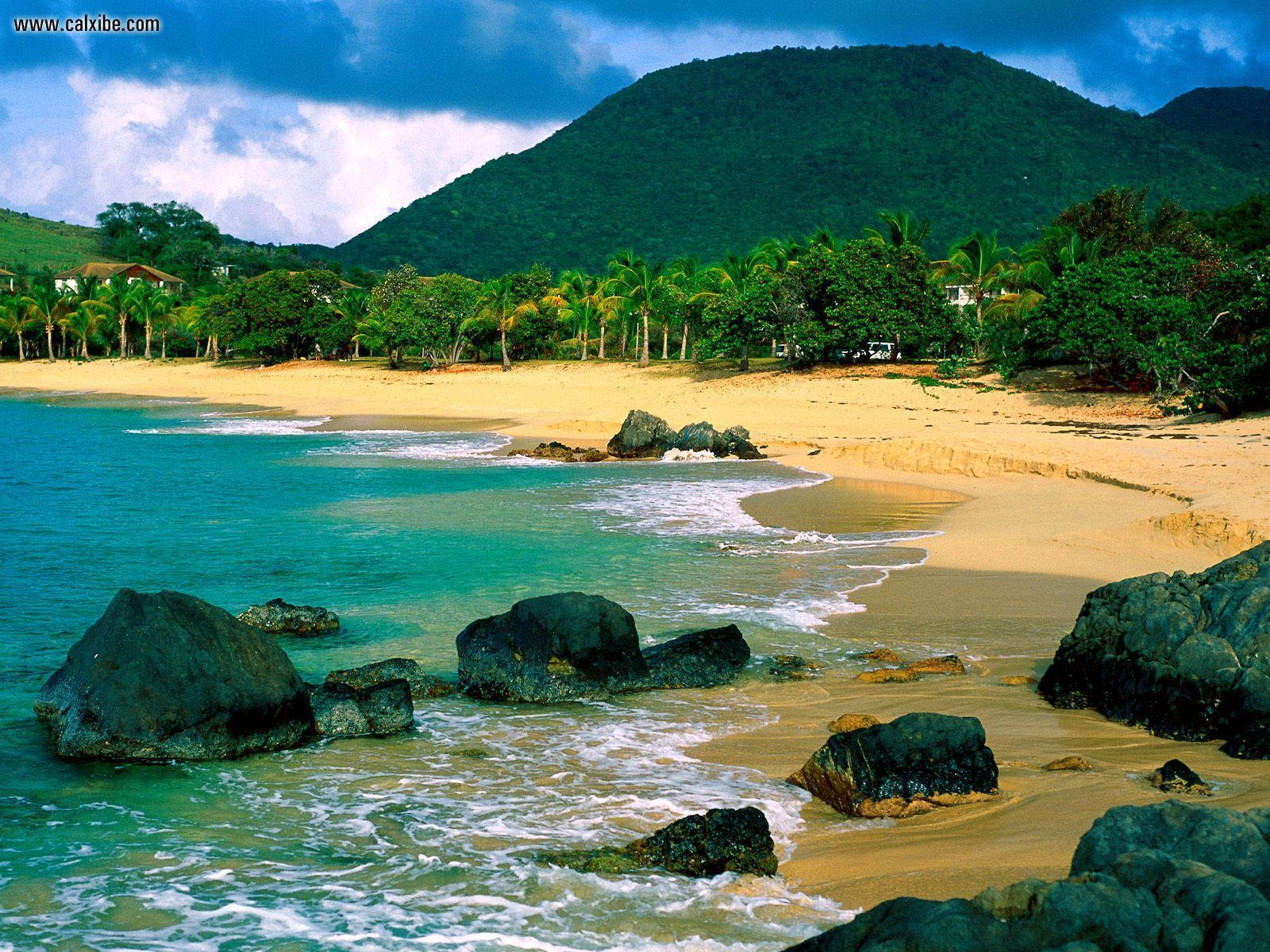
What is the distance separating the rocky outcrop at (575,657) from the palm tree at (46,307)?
78.8 m

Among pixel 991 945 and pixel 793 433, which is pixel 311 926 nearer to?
pixel 991 945

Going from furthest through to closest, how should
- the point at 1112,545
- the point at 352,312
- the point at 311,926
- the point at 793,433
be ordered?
the point at 352,312, the point at 793,433, the point at 1112,545, the point at 311,926

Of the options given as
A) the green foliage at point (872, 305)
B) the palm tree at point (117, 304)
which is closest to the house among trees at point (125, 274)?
the palm tree at point (117, 304)

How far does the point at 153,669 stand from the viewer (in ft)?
25.0

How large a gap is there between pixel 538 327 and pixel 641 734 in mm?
50606

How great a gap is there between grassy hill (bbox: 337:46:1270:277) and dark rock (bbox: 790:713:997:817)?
94.8 metres

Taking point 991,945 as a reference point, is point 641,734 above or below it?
below

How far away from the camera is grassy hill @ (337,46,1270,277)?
347 feet

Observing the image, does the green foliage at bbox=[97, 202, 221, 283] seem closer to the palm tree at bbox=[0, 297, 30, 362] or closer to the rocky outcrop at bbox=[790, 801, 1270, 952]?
the palm tree at bbox=[0, 297, 30, 362]

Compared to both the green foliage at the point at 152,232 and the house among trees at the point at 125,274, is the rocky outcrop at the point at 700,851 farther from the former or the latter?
the green foliage at the point at 152,232

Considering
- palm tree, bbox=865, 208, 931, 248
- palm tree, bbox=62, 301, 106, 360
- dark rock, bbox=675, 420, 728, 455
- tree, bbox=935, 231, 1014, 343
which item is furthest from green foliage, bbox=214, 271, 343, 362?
dark rock, bbox=675, 420, 728, 455

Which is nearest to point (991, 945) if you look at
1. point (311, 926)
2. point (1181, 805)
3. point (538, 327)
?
point (1181, 805)

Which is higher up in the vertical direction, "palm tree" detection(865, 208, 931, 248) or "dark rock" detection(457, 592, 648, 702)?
"palm tree" detection(865, 208, 931, 248)

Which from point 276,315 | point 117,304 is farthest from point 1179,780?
point 117,304
